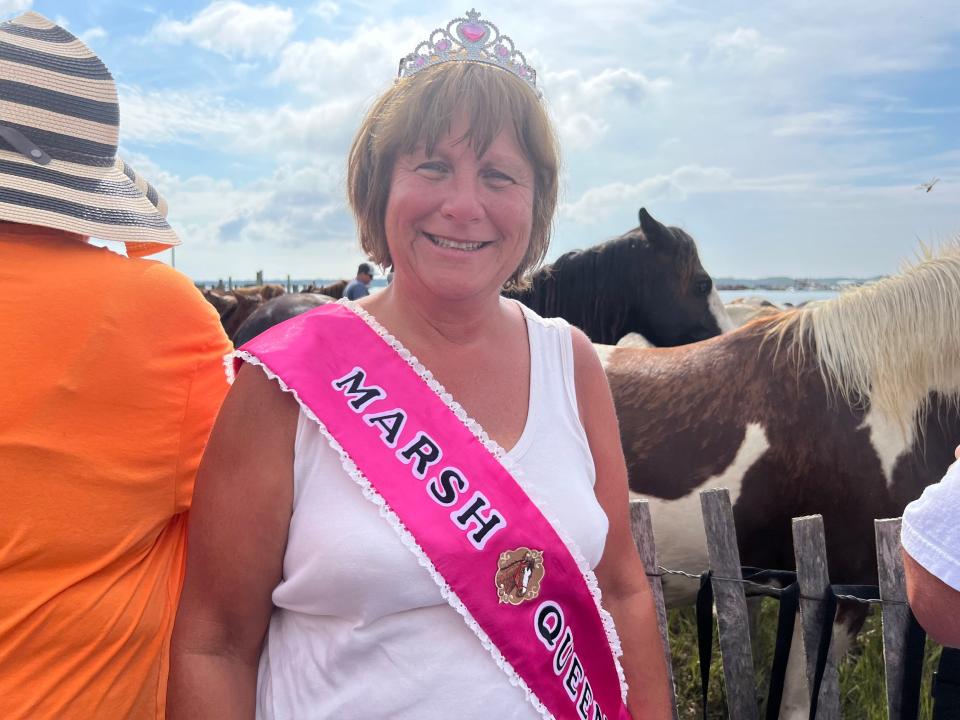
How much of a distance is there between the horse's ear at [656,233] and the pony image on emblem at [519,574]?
4.18m

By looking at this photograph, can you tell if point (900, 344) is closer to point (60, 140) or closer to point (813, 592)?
point (813, 592)

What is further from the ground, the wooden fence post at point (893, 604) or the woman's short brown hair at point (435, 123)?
the woman's short brown hair at point (435, 123)

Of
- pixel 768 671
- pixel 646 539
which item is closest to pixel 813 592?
pixel 646 539

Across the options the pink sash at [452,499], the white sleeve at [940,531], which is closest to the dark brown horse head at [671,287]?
the pink sash at [452,499]

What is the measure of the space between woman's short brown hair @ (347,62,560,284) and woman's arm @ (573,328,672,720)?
46 cm

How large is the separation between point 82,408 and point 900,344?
2767 mm

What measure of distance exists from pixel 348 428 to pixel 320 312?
0.86 feet

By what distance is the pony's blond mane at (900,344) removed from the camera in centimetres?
283

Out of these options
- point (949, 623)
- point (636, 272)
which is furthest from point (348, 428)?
point (636, 272)

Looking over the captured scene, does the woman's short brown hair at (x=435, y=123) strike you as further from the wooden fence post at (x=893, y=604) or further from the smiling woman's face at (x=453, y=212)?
the wooden fence post at (x=893, y=604)

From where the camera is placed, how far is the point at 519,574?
54.3 inches

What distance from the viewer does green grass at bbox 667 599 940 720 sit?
340 cm

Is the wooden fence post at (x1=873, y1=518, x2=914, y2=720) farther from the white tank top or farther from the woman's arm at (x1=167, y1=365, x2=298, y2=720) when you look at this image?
the woman's arm at (x1=167, y1=365, x2=298, y2=720)

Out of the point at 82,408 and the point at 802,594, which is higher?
the point at 82,408
